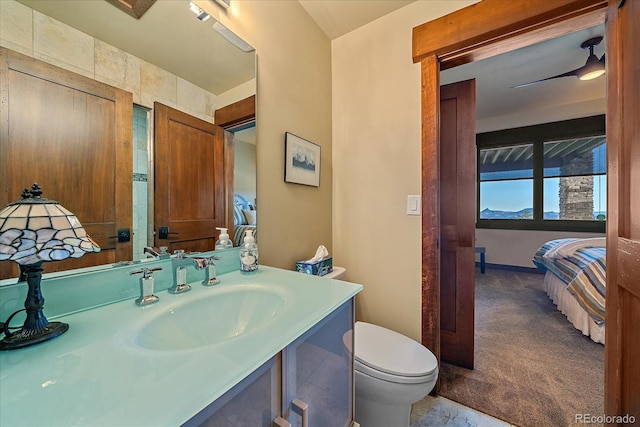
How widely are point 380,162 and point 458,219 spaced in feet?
2.19

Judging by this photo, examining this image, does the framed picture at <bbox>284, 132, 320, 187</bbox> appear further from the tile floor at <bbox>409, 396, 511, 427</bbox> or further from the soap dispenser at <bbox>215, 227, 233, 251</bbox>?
the tile floor at <bbox>409, 396, 511, 427</bbox>

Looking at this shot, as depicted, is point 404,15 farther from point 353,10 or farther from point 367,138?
point 367,138

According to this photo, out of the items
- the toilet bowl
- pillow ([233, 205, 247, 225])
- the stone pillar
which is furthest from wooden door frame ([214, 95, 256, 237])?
the stone pillar

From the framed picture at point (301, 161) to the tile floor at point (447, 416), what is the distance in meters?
1.43

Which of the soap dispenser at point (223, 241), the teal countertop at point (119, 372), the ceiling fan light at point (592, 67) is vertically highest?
the ceiling fan light at point (592, 67)

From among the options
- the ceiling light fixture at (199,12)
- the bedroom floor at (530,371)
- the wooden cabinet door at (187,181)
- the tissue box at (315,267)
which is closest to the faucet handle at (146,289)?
the wooden cabinet door at (187,181)

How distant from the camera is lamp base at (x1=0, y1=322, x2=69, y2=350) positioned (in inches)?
19.4

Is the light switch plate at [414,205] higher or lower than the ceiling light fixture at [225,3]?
lower

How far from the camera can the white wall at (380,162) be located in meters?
1.50

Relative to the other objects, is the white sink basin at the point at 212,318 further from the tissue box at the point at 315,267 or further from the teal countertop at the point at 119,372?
the tissue box at the point at 315,267

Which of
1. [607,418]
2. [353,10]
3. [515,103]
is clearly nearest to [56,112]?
[353,10]

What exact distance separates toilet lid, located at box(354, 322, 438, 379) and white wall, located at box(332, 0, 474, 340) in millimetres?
305

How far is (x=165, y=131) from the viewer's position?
0.90m

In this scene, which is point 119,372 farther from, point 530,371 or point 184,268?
point 530,371
